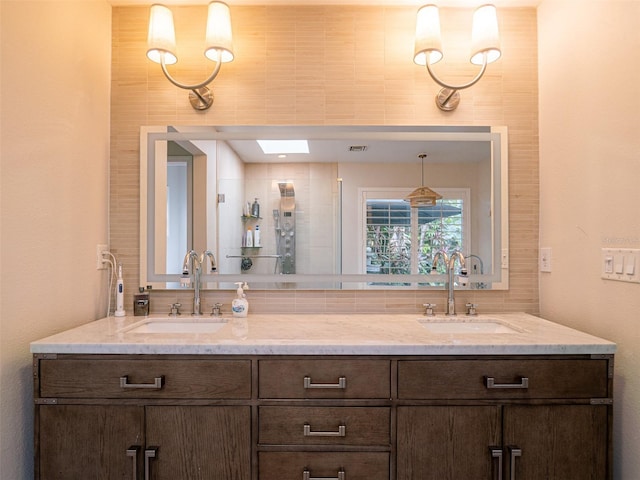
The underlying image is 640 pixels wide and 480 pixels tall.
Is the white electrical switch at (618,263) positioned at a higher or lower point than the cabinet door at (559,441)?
higher

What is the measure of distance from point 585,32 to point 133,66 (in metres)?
2.00

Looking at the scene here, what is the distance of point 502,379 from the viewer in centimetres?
122

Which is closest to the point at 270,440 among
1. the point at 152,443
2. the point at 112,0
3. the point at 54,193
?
the point at 152,443

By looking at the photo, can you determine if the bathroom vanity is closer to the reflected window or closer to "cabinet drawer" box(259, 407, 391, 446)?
"cabinet drawer" box(259, 407, 391, 446)

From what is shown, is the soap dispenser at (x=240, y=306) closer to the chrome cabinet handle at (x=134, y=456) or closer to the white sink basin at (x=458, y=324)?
the chrome cabinet handle at (x=134, y=456)

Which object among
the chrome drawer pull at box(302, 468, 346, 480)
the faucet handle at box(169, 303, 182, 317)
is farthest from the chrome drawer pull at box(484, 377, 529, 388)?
the faucet handle at box(169, 303, 182, 317)

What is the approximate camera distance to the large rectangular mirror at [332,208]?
1747 millimetres

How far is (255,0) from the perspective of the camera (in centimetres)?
175

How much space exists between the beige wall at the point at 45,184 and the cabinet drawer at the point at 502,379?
132 cm

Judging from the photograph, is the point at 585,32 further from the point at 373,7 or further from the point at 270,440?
the point at 270,440

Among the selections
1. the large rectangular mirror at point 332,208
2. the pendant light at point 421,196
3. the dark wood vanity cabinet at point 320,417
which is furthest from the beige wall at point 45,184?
the pendant light at point 421,196

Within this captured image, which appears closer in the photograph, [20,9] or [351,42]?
[20,9]

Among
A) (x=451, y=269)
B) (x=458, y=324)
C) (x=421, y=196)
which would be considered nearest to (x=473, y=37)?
(x=421, y=196)

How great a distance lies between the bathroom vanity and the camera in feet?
3.95
